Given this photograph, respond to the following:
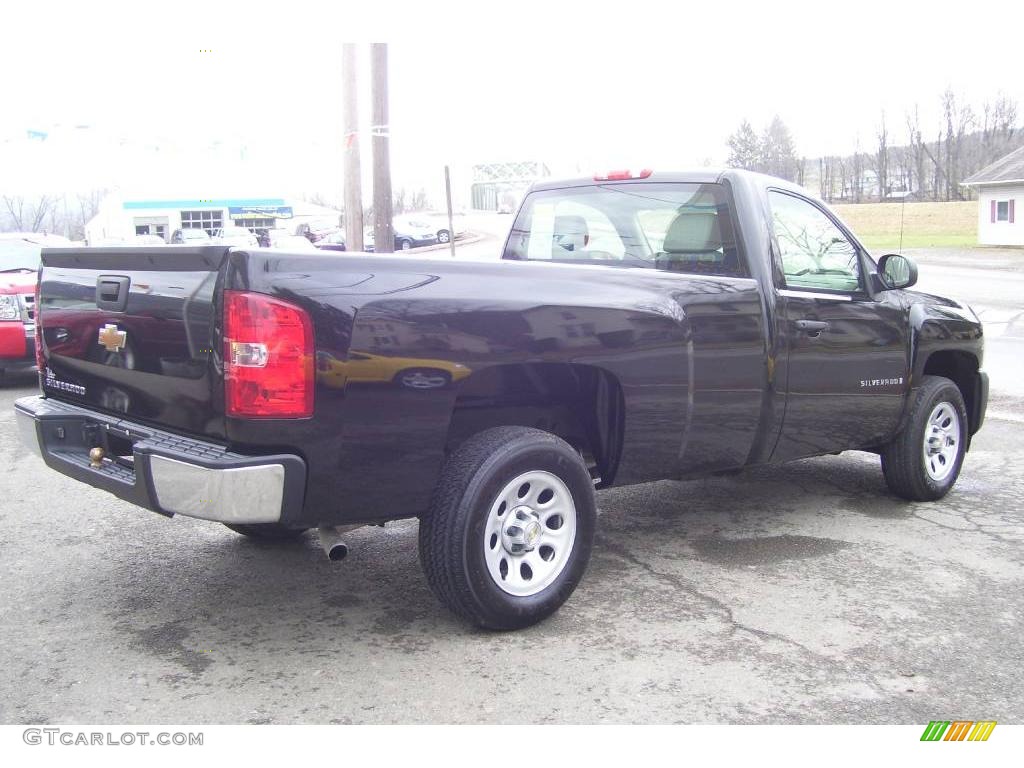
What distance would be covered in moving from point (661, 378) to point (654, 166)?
4.77ft

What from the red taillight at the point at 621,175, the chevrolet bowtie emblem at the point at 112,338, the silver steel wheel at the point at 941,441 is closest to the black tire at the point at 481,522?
the chevrolet bowtie emblem at the point at 112,338

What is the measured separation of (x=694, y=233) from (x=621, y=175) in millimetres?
584

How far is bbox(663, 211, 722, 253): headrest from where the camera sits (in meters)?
5.08

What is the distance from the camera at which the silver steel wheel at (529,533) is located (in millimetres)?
3969

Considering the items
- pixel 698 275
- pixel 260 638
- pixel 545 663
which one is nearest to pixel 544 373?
pixel 698 275

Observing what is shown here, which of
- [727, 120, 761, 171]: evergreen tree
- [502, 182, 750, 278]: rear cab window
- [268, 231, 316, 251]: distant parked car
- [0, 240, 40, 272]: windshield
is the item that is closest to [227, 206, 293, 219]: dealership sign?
[727, 120, 761, 171]: evergreen tree

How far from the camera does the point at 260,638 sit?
4.02m

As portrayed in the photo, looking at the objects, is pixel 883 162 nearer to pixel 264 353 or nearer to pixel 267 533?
pixel 267 533

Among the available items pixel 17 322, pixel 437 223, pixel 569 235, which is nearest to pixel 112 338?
pixel 569 235

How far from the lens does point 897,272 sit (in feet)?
18.7

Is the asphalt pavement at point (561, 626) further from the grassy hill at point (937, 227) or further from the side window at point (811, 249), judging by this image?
the grassy hill at point (937, 227)
